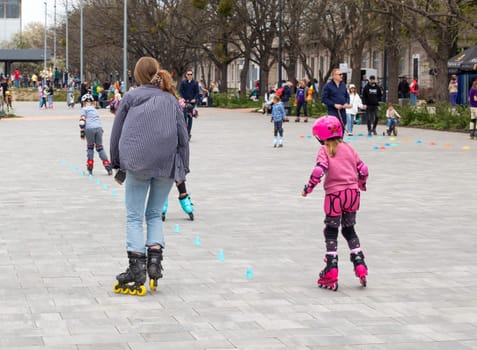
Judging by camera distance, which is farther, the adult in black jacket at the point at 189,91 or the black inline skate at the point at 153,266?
the adult in black jacket at the point at 189,91

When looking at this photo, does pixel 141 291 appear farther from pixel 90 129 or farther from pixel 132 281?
pixel 90 129

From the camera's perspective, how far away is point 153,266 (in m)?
7.69

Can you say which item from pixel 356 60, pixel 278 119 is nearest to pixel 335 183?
pixel 278 119

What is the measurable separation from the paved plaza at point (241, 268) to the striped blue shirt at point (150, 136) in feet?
2.86

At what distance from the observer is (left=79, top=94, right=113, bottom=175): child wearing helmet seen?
678 inches

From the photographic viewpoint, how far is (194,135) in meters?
30.1

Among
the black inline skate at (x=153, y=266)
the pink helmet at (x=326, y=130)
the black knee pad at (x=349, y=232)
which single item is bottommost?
the black inline skate at (x=153, y=266)

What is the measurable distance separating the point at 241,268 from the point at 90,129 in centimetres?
926

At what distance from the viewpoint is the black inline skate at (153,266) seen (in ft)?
25.1

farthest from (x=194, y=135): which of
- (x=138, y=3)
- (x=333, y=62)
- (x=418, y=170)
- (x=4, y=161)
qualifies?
(x=138, y=3)

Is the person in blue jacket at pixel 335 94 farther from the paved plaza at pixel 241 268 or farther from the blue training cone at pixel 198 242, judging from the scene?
the blue training cone at pixel 198 242

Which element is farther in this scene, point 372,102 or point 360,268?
point 372,102

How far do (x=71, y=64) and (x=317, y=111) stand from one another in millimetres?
51871

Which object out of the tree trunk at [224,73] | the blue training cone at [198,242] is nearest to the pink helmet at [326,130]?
the blue training cone at [198,242]
